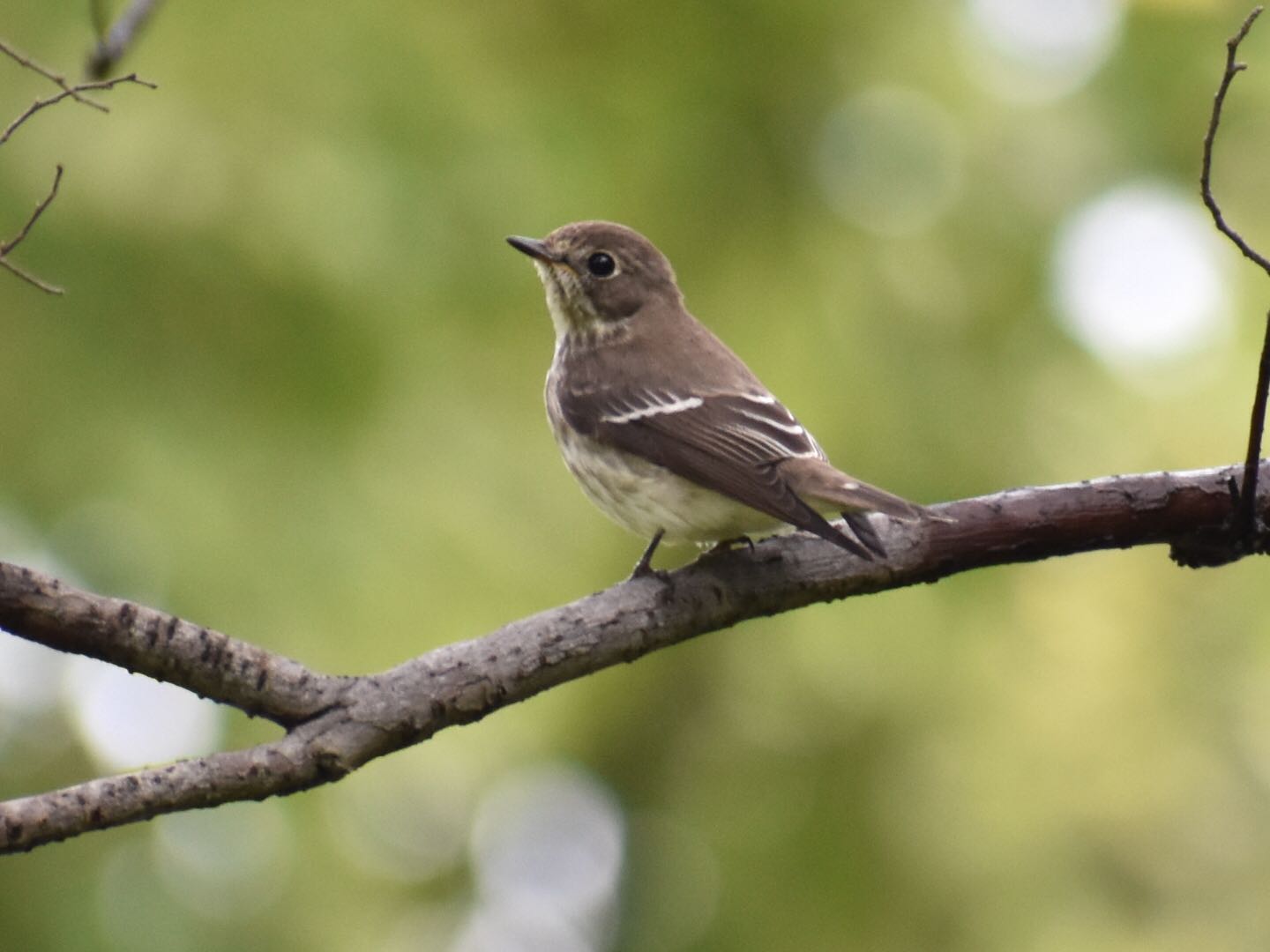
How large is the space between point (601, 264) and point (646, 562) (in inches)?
64.2

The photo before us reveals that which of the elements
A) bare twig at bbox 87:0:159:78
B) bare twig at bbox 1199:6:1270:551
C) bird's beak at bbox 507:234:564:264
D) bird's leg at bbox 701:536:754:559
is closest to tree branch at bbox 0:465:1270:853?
bird's leg at bbox 701:536:754:559

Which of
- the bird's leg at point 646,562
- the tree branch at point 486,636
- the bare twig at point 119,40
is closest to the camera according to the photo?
the tree branch at point 486,636

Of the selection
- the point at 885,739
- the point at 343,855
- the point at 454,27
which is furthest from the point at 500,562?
the point at 454,27

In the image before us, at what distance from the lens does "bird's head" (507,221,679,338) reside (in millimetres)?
5422

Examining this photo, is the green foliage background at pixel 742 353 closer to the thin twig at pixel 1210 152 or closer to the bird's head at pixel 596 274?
the bird's head at pixel 596 274

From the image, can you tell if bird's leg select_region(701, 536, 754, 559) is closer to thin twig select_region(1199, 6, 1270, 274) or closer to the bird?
the bird

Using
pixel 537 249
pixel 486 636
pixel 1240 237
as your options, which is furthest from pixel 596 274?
pixel 1240 237

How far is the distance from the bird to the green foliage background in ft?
1.98

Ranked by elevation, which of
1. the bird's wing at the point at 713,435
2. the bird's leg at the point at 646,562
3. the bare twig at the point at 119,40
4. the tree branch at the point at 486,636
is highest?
the bare twig at the point at 119,40

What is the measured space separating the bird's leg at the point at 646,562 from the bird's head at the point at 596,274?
1.21 meters

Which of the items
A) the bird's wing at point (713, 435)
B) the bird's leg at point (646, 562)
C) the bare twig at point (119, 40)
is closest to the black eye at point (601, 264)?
the bird's wing at point (713, 435)

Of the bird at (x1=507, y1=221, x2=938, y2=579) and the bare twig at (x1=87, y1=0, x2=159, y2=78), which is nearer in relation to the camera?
the bare twig at (x1=87, y1=0, x2=159, y2=78)

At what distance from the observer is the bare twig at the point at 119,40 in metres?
3.77

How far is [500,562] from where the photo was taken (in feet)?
18.8
